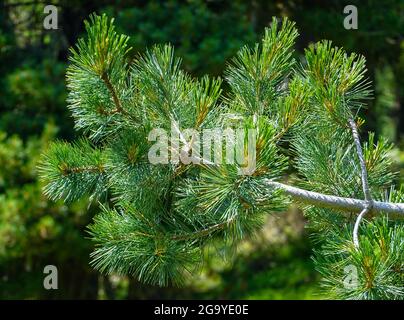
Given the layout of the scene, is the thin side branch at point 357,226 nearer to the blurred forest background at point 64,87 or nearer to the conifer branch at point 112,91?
the conifer branch at point 112,91

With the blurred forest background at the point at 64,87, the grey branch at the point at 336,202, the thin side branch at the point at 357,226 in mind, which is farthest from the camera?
the blurred forest background at the point at 64,87

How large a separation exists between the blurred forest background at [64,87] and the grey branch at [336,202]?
2034mm

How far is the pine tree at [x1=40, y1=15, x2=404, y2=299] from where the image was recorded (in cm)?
161

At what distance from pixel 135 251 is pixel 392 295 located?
62 centimetres

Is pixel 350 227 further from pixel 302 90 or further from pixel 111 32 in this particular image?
pixel 111 32

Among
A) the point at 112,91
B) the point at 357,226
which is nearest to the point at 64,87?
the point at 112,91

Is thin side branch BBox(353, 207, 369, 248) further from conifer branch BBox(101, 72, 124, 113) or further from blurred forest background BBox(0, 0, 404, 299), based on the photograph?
blurred forest background BBox(0, 0, 404, 299)

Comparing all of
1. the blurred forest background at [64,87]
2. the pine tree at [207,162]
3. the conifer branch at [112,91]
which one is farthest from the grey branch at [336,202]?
the blurred forest background at [64,87]

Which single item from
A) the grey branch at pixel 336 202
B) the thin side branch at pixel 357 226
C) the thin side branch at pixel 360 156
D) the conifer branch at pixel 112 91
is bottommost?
the thin side branch at pixel 357 226

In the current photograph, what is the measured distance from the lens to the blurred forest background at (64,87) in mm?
4016

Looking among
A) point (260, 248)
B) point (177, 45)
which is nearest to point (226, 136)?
point (177, 45)

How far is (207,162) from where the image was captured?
1.65 m

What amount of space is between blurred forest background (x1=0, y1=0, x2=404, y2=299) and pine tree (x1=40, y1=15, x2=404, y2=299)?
1.94 metres
